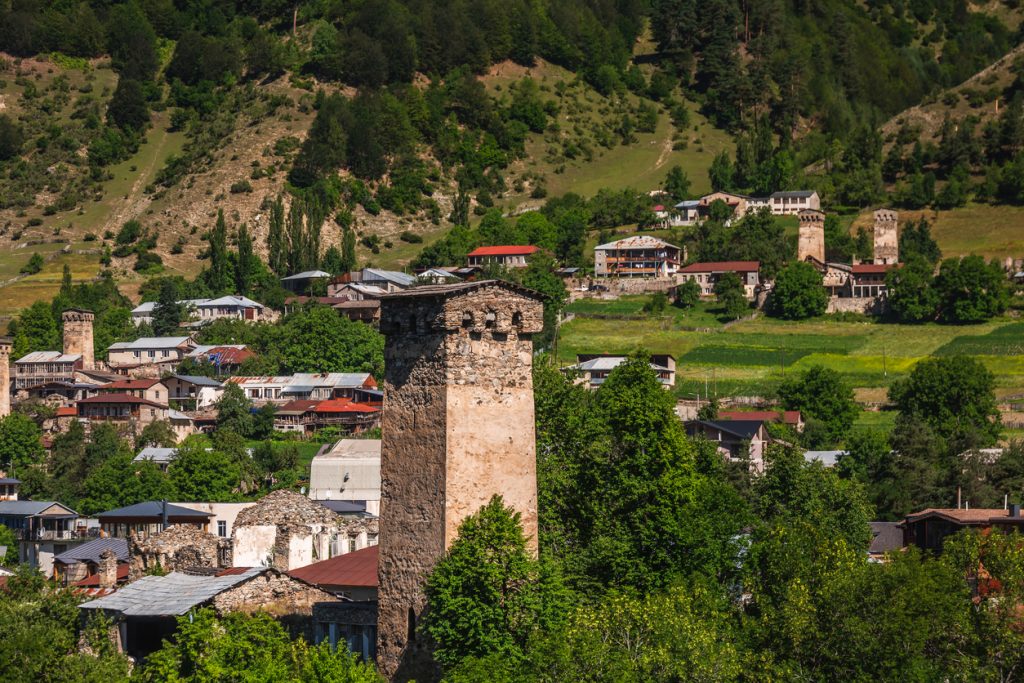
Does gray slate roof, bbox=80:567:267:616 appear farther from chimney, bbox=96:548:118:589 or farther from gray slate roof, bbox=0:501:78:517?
gray slate roof, bbox=0:501:78:517

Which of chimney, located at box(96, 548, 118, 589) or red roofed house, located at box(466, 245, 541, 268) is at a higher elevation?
red roofed house, located at box(466, 245, 541, 268)

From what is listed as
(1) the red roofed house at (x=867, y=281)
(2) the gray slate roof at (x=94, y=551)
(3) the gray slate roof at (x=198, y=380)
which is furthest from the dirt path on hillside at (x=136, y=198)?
(2) the gray slate roof at (x=94, y=551)

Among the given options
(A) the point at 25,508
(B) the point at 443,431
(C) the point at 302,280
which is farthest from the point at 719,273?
(B) the point at 443,431

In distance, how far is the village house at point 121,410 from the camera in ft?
385

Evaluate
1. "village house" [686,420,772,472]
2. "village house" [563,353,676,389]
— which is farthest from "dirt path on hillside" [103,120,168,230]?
"village house" [686,420,772,472]

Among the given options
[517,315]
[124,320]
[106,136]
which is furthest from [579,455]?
[106,136]

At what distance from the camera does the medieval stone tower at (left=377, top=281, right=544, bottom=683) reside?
38469 mm

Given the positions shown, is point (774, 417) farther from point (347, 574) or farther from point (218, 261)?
point (218, 261)

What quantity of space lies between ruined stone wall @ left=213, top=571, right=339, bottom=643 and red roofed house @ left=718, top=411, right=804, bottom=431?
60445 millimetres

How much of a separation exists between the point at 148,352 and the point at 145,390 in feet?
54.7

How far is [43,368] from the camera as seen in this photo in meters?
134

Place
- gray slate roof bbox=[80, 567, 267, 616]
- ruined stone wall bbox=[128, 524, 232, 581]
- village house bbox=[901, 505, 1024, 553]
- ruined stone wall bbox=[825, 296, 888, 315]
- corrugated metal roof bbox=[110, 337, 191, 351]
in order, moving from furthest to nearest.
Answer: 1. corrugated metal roof bbox=[110, 337, 191, 351]
2. ruined stone wall bbox=[825, 296, 888, 315]
3. village house bbox=[901, 505, 1024, 553]
4. ruined stone wall bbox=[128, 524, 232, 581]
5. gray slate roof bbox=[80, 567, 267, 616]

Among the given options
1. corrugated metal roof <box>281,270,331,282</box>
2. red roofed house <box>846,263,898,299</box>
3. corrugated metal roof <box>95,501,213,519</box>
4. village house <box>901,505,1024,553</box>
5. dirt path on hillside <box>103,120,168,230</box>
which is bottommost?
corrugated metal roof <box>95,501,213,519</box>

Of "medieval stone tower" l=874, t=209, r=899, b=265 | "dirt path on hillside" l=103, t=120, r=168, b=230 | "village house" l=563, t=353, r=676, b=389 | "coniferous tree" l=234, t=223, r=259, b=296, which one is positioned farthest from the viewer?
"dirt path on hillside" l=103, t=120, r=168, b=230
